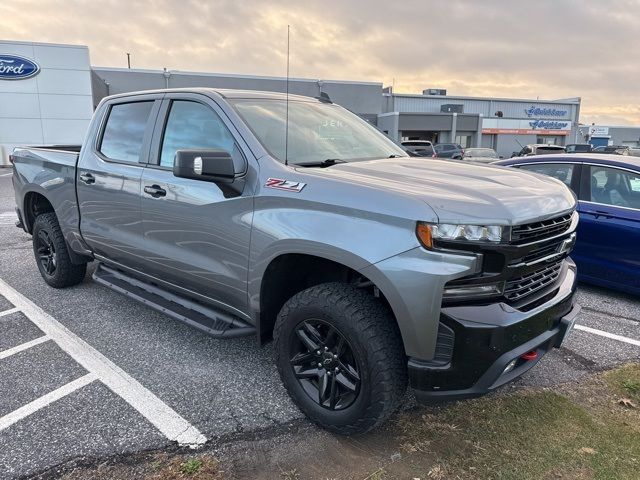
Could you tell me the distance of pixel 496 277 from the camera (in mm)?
2285

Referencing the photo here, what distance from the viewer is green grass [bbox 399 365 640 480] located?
2492 mm

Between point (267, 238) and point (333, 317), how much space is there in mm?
608

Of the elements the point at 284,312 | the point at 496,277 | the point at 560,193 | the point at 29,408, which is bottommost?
the point at 29,408

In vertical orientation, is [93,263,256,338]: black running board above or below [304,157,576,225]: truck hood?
below

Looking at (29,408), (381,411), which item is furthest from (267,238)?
(29,408)

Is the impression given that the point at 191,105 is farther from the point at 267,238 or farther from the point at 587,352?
the point at 587,352

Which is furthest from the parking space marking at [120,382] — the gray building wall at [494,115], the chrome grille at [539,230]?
the gray building wall at [494,115]

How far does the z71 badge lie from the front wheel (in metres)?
0.56

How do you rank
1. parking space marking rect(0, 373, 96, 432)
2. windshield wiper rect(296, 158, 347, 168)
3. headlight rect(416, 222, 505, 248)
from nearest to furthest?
headlight rect(416, 222, 505, 248) → parking space marking rect(0, 373, 96, 432) → windshield wiper rect(296, 158, 347, 168)

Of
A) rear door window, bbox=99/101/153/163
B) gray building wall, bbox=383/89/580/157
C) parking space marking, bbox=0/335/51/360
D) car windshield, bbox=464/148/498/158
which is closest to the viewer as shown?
parking space marking, bbox=0/335/51/360

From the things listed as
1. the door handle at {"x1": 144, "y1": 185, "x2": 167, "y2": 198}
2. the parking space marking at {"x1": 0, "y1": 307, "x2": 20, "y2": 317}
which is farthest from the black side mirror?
the parking space marking at {"x1": 0, "y1": 307, "x2": 20, "y2": 317}

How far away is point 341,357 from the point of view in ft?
8.68

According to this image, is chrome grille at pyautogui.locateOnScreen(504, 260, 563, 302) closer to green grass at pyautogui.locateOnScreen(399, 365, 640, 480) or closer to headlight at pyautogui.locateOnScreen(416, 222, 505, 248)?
headlight at pyautogui.locateOnScreen(416, 222, 505, 248)

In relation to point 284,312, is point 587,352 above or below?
below
